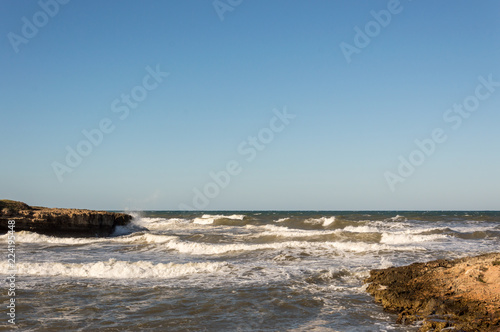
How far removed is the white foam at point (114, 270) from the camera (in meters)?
12.0

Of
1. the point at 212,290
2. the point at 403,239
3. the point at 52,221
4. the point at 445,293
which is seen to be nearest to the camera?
the point at 445,293

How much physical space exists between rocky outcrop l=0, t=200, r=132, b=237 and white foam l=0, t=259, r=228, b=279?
44.5ft

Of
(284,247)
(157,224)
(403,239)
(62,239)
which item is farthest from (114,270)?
(157,224)

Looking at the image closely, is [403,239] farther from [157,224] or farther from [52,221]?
[157,224]

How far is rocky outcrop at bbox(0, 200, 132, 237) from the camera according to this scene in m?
25.1

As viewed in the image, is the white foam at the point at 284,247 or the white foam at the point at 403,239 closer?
the white foam at the point at 284,247

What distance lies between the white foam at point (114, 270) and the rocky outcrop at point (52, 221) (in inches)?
534

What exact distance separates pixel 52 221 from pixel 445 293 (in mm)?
24573

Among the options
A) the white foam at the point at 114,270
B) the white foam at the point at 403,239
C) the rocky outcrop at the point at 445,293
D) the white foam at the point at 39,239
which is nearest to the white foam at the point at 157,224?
the white foam at the point at 39,239

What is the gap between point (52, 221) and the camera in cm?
2552

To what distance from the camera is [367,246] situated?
1769 cm

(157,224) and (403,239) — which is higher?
(403,239)

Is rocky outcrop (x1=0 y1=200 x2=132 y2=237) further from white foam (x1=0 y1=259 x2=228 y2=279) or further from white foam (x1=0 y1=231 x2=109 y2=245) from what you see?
white foam (x1=0 y1=259 x2=228 y2=279)

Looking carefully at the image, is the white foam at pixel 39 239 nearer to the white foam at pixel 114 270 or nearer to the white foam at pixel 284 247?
the white foam at pixel 284 247
